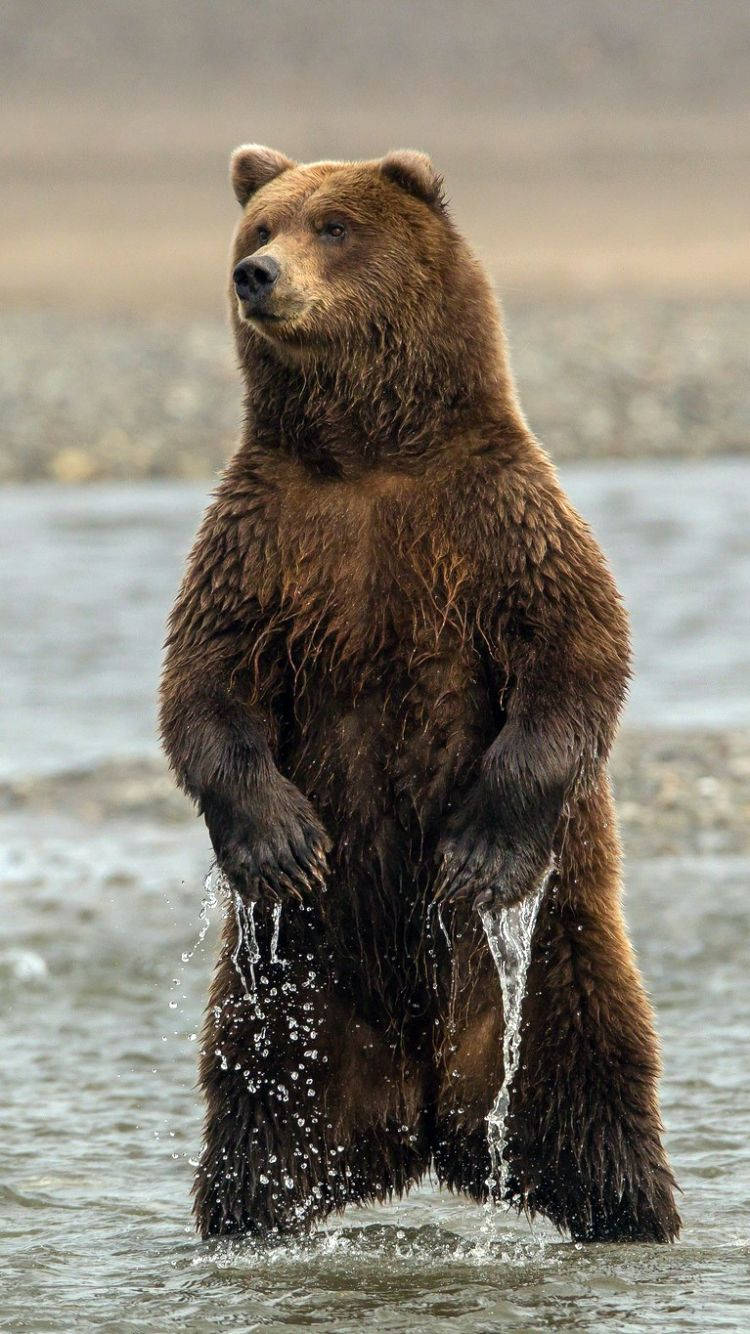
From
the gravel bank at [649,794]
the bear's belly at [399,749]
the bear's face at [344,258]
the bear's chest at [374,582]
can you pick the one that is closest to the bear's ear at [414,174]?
the bear's face at [344,258]

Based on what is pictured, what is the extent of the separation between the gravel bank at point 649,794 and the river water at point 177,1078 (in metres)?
0.10

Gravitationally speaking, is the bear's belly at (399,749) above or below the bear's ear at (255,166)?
below

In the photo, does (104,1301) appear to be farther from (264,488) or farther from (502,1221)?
(264,488)

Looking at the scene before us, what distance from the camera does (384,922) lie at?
4883 millimetres

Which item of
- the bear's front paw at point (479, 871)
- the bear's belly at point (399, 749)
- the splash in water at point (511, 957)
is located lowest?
the splash in water at point (511, 957)

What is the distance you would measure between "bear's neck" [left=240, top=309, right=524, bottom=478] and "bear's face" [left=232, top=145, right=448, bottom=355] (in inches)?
2.0

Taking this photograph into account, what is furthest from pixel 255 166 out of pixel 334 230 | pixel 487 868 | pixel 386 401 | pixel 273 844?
pixel 487 868

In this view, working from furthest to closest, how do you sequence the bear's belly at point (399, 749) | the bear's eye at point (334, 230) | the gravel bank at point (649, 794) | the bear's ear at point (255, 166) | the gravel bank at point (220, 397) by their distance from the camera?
the gravel bank at point (220, 397) → the gravel bank at point (649, 794) → the bear's ear at point (255, 166) → the bear's eye at point (334, 230) → the bear's belly at point (399, 749)

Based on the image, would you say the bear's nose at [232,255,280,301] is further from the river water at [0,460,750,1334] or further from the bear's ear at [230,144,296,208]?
the river water at [0,460,750,1334]

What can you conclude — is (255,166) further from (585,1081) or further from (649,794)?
(649,794)

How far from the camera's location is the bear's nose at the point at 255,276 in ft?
15.5

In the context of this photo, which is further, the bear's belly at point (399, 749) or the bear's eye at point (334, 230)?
the bear's eye at point (334, 230)

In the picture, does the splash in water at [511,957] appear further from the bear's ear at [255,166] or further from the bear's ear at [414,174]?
the bear's ear at [255,166]

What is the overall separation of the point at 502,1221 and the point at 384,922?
993 mm
